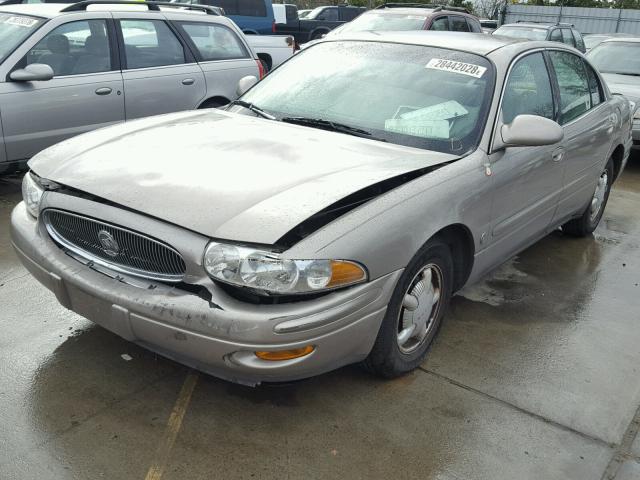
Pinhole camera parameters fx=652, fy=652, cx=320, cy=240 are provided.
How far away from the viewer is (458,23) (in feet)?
39.3

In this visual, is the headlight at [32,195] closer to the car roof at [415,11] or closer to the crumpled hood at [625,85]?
the crumpled hood at [625,85]

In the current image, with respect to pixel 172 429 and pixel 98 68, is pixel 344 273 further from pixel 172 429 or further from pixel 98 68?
pixel 98 68

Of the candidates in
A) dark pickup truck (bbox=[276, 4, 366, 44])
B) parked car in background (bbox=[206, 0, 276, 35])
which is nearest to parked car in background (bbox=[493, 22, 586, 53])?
parked car in background (bbox=[206, 0, 276, 35])

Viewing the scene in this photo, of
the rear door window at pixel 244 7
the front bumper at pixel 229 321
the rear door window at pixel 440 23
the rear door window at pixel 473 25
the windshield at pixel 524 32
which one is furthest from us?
the rear door window at pixel 244 7

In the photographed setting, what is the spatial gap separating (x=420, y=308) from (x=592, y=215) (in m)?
2.98

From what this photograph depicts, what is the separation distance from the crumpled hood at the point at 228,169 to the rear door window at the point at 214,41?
3.46 m

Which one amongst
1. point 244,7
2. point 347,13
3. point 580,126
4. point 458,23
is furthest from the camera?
point 347,13

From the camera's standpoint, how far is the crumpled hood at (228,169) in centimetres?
262

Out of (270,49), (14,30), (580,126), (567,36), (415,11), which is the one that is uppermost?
(14,30)

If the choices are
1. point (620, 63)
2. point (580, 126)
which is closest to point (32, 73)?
point (580, 126)

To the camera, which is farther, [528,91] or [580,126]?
[580,126]

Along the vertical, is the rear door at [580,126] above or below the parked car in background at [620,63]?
above

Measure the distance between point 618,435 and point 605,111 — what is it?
2.90 metres

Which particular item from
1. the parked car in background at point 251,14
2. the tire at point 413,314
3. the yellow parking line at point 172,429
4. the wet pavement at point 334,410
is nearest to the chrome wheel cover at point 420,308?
the tire at point 413,314
